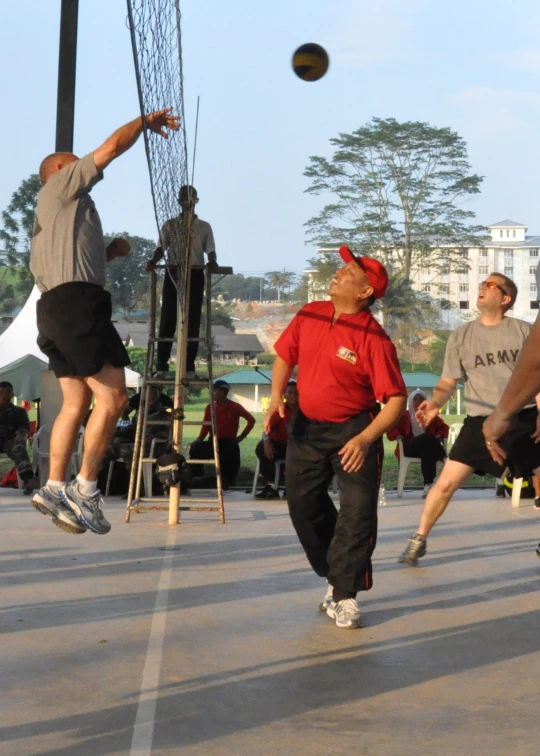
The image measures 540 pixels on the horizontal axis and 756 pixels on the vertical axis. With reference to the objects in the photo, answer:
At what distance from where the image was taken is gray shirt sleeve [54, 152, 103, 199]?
5.85 metres

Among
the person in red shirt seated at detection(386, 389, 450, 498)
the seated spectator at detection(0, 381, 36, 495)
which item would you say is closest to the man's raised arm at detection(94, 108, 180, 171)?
the seated spectator at detection(0, 381, 36, 495)

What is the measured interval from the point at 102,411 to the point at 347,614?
167cm

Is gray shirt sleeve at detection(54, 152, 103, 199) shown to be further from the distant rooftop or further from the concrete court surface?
the distant rooftop

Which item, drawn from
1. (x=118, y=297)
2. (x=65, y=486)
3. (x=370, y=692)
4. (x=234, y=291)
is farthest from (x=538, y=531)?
(x=234, y=291)

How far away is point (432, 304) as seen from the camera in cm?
4341

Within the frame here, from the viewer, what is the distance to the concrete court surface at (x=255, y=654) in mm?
3709

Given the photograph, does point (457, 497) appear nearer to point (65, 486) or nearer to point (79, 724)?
point (65, 486)

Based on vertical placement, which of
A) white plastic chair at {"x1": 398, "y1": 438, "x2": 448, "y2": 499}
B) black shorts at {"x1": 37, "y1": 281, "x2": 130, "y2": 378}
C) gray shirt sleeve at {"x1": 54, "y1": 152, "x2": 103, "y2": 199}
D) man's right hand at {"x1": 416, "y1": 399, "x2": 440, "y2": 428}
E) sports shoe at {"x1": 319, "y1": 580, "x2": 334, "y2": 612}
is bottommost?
white plastic chair at {"x1": 398, "y1": 438, "x2": 448, "y2": 499}

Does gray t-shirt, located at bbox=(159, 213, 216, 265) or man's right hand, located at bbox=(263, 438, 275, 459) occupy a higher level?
gray t-shirt, located at bbox=(159, 213, 216, 265)

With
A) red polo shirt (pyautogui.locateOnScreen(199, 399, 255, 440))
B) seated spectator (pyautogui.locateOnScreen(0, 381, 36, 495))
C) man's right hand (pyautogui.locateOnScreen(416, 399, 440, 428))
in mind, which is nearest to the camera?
man's right hand (pyautogui.locateOnScreen(416, 399, 440, 428))

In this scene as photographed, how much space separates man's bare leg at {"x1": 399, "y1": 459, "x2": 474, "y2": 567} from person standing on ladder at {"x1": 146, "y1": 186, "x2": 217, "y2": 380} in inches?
155

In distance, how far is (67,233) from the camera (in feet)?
19.6

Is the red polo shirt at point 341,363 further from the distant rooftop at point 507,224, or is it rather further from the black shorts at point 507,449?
the distant rooftop at point 507,224

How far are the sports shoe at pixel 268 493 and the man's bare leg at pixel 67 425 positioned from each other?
8.32 meters
